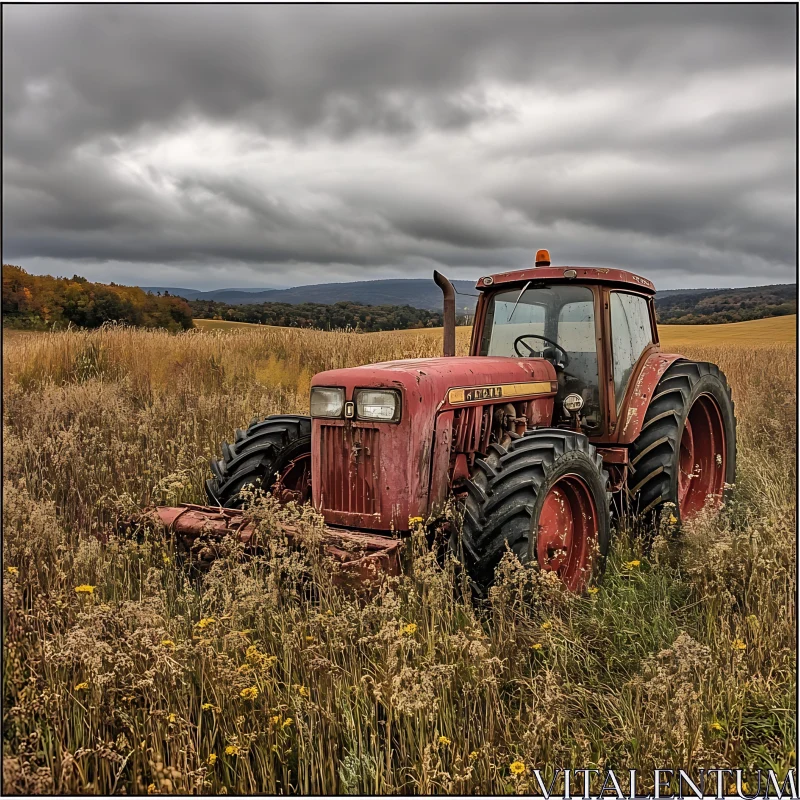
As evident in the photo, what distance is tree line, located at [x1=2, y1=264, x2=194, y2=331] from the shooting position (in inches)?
438

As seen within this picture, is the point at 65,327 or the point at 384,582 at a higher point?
the point at 65,327

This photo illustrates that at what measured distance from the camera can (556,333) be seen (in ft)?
15.8

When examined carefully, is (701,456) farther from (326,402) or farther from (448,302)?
(326,402)

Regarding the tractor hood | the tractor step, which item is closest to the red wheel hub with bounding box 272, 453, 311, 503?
the tractor step

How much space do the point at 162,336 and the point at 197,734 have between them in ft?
30.6

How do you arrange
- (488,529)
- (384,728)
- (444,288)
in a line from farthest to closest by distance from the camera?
(444,288), (488,529), (384,728)

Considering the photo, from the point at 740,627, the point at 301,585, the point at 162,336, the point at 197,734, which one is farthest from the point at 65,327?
the point at 740,627

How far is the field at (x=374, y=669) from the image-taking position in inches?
88.4

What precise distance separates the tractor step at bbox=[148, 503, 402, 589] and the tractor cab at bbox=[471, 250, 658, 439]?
6.44ft

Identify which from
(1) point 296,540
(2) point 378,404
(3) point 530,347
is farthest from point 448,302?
(1) point 296,540

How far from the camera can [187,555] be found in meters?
3.66

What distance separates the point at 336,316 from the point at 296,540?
9.19 metres

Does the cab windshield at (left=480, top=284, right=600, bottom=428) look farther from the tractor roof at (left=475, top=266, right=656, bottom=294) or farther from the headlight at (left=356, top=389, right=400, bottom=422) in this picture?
the headlight at (left=356, top=389, right=400, bottom=422)

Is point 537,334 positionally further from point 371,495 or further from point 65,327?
point 65,327
